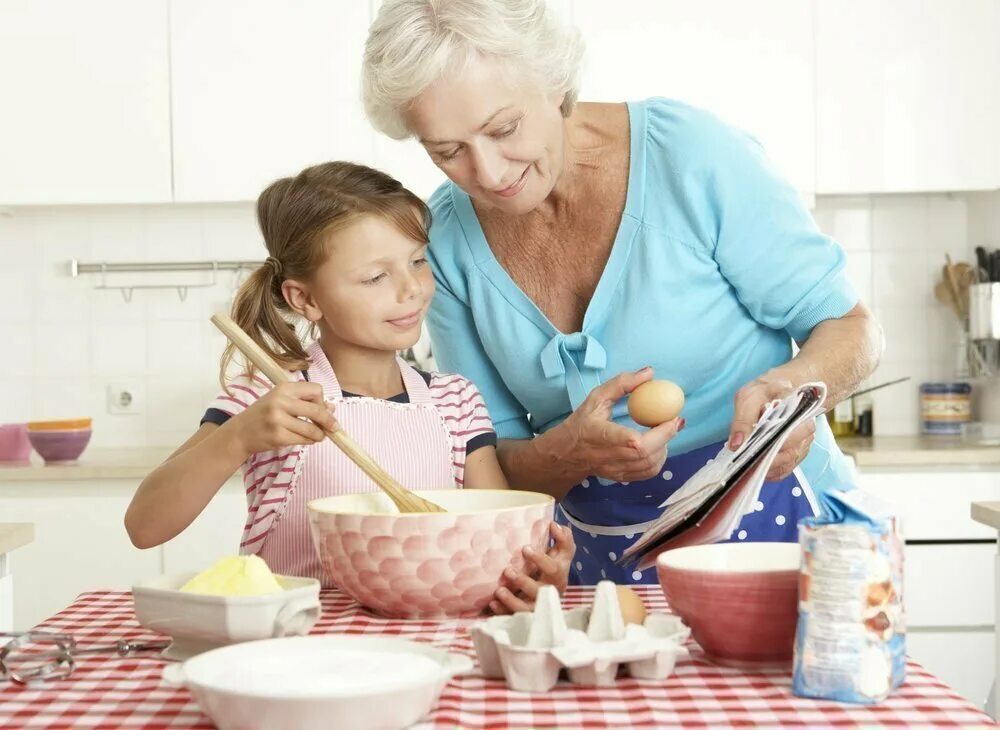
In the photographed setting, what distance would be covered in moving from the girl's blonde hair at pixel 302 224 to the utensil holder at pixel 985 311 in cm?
194

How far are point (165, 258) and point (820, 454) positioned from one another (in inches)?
89.5

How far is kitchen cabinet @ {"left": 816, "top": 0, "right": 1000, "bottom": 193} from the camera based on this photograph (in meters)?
2.98

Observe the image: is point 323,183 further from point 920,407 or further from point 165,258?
point 920,407

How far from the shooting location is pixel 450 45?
52.8 inches

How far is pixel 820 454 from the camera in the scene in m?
1.58

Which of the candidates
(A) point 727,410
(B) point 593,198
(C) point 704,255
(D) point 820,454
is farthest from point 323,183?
(D) point 820,454

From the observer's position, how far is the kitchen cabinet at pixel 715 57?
2980 millimetres

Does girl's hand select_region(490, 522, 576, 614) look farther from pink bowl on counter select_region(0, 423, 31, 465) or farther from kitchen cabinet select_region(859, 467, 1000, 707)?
pink bowl on counter select_region(0, 423, 31, 465)

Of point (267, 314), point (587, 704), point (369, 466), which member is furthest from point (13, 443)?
point (587, 704)

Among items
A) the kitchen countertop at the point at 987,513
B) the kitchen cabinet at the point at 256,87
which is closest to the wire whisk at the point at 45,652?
the kitchen countertop at the point at 987,513

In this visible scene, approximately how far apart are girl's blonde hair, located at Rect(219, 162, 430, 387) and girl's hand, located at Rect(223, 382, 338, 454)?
328 mm

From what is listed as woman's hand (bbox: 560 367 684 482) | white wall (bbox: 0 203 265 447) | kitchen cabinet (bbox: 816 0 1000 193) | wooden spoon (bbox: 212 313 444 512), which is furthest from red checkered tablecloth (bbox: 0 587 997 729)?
white wall (bbox: 0 203 265 447)

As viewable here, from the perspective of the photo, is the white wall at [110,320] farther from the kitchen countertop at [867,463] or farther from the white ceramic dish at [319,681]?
the white ceramic dish at [319,681]

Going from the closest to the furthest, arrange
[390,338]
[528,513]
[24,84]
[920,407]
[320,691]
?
[320,691] → [528,513] → [390,338] → [24,84] → [920,407]
